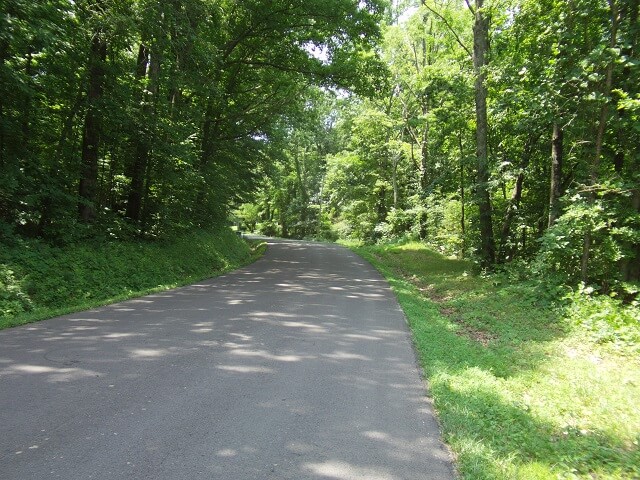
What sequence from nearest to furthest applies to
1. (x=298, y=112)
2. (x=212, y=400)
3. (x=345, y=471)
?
(x=345, y=471)
(x=212, y=400)
(x=298, y=112)

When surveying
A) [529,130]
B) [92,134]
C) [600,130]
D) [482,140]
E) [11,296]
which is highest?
[482,140]

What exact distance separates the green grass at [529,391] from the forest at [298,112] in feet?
6.62

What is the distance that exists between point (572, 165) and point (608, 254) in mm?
4781

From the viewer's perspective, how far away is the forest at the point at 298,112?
8.49 m

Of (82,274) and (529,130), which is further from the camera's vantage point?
(529,130)

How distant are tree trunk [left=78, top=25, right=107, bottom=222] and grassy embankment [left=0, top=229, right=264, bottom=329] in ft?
4.27

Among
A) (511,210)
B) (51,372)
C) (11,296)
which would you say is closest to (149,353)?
(51,372)

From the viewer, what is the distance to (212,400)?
4137 mm

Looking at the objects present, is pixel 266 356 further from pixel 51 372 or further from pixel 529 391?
pixel 529 391

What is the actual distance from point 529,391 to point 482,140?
10.6 m

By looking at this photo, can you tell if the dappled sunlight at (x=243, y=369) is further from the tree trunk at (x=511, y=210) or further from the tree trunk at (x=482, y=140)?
the tree trunk at (x=511, y=210)

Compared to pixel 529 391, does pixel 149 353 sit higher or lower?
higher

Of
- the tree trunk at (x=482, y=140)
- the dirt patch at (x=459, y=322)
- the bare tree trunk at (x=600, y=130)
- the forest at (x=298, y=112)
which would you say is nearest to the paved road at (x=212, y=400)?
the dirt patch at (x=459, y=322)

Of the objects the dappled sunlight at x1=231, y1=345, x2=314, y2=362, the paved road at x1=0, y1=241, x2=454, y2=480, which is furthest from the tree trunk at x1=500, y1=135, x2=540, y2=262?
the dappled sunlight at x1=231, y1=345, x2=314, y2=362
